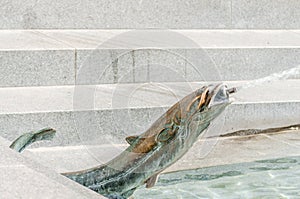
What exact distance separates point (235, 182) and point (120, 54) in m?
2.53

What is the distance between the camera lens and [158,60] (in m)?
6.63

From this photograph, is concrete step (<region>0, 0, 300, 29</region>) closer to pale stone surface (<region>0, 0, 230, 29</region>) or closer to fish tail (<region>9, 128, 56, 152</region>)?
pale stone surface (<region>0, 0, 230, 29</region>)

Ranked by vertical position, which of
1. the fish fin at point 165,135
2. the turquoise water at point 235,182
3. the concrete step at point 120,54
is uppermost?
the concrete step at point 120,54

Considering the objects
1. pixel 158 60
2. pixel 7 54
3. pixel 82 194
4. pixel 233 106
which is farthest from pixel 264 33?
pixel 82 194

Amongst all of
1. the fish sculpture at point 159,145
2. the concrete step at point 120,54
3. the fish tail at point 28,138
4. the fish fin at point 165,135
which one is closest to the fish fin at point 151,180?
the fish sculpture at point 159,145

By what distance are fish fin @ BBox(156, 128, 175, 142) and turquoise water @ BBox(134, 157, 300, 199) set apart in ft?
2.80

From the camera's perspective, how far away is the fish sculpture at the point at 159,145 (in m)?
2.82

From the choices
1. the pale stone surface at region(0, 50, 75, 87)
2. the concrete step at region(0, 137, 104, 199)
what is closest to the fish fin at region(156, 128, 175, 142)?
the concrete step at region(0, 137, 104, 199)

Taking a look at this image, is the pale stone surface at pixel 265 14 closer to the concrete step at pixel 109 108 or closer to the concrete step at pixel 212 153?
the concrete step at pixel 109 108

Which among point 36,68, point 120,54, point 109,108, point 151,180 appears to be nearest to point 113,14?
point 120,54

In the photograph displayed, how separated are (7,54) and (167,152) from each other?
356 cm

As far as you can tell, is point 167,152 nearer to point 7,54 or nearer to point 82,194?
point 82,194

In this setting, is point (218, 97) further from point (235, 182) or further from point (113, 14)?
point (113, 14)

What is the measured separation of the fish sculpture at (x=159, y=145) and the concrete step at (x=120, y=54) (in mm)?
2545
